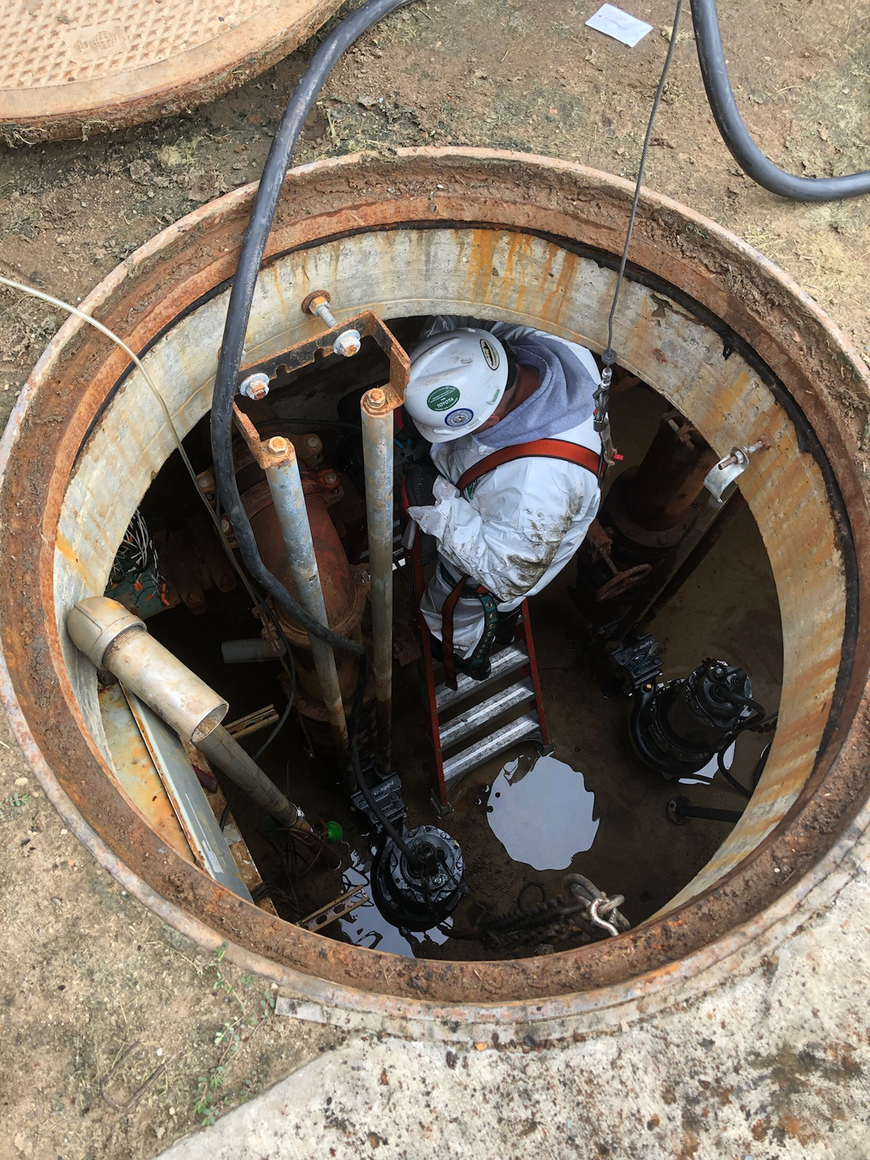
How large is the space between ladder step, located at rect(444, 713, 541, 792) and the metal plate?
365 cm

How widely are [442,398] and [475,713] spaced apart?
7.06ft

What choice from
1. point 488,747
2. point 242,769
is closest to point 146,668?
point 242,769

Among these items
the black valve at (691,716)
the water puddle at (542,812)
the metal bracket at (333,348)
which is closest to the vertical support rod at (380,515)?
the metal bracket at (333,348)

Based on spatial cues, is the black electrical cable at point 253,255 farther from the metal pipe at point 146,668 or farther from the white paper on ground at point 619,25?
the white paper on ground at point 619,25

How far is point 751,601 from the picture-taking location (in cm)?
550

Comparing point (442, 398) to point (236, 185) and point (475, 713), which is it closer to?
point (236, 185)

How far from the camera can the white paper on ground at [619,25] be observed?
314 cm

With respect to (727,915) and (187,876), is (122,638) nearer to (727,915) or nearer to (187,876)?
(187,876)

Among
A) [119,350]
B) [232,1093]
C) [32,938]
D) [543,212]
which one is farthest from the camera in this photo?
[543,212]

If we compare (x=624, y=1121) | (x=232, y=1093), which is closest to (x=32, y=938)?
(x=232, y=1093)

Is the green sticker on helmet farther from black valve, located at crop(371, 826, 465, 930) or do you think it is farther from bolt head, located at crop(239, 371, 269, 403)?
Result: black valve, located at crop(371, 826, 465, 930)

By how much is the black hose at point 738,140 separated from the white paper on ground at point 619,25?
639 mm

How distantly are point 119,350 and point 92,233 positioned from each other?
0.52m

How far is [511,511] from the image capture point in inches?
138
